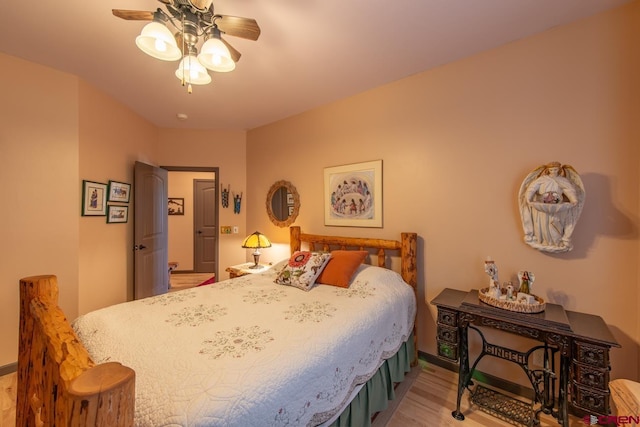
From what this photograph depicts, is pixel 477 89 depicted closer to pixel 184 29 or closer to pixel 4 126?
pixel 184 29

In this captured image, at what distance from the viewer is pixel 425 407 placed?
1888 millimetres

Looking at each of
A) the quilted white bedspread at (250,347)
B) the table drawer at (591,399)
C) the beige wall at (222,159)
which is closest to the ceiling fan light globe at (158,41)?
the quilted white bedspread at (250,347)

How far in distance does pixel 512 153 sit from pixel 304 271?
6.16ft

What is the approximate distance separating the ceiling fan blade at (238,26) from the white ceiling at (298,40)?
27cm

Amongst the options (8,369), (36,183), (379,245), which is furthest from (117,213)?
(379,245)

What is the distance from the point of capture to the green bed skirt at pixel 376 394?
4.87 ft

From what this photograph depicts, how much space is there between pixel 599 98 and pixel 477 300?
5.00ft

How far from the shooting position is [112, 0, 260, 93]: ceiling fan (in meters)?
1.31

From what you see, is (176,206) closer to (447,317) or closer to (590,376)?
(447,317)

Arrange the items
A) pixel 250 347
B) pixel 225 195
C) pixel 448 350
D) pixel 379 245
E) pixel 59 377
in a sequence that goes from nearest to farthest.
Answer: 1. pixel 59 377
2. pixel 250 347
3. pixel 448 350
4. pixel 379 245
5. pixel 225 195

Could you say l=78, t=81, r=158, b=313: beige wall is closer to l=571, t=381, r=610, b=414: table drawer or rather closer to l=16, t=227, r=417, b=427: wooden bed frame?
l=16, t=227, r=417, b=427: wooden bed frame

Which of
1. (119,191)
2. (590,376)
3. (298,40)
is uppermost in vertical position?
(298,40)

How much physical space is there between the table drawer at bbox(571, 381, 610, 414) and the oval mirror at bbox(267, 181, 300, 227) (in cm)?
273

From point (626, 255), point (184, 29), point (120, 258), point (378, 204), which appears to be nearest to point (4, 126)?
point (120, 258)
